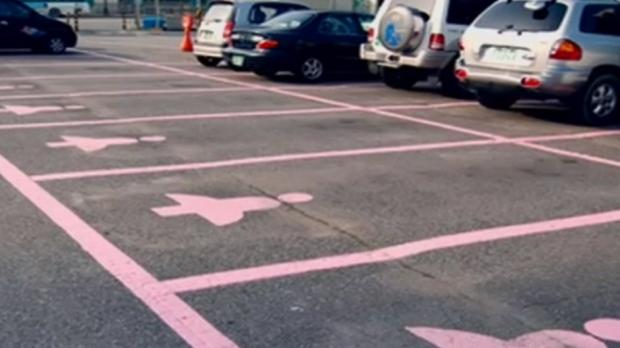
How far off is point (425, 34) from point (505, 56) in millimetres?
2841

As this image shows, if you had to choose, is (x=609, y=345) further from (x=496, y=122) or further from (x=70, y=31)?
(x=70, y=31)

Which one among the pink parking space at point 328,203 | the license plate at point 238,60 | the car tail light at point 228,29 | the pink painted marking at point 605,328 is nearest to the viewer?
the pink painted marking at point 605,328

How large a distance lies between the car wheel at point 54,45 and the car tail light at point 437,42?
12087mm

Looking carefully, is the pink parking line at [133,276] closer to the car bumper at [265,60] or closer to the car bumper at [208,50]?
the car bumper at [265,60]

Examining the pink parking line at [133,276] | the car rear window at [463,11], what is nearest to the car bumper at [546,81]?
the car rear window at [463,11]

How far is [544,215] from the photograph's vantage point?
22.6 ft

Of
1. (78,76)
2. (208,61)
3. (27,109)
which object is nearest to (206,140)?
(27,109)

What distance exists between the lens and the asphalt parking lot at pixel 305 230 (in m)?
4.64

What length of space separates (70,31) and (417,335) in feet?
67.6

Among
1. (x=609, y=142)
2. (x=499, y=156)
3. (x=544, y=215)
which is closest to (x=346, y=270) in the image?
(x=544, y=215)

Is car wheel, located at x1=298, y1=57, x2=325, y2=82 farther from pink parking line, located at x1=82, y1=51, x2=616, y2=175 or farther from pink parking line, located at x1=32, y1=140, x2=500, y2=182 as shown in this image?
pink parking line, located at x1=32, y1=140, x2=500, y2=182

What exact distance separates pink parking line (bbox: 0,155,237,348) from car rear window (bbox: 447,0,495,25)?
28.6 ft

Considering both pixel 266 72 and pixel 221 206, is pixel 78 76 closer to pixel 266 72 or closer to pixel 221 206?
pixel 266 72

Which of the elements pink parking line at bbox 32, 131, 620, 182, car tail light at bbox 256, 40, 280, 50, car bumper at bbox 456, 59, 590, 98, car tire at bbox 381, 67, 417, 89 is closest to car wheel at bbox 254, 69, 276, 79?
car tail light at bbox 256, 40, 280, 50
